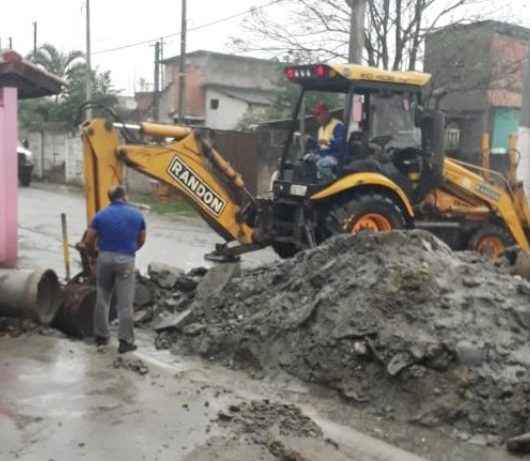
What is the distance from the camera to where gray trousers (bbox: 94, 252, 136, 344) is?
7969mm

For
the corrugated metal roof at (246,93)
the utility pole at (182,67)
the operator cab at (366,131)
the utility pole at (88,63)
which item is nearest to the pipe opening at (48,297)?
the operator cab at (366,131)

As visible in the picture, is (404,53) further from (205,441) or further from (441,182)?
(205,441)

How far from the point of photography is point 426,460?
5578mm

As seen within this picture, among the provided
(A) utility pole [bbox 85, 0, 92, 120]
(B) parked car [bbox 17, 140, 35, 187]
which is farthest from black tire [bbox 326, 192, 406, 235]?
(A) utility pole [bbox 85, 0, 92, 120]

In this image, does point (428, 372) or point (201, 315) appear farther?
point (201, 315)

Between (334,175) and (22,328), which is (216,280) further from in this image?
(334,175)

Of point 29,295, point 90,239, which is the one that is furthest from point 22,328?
point 90,239

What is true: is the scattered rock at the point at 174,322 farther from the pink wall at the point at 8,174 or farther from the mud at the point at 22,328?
the pink wall at the point at 8,174

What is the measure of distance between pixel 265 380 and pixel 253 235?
11.7 ft

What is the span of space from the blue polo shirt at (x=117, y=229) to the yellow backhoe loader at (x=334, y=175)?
1.28 m

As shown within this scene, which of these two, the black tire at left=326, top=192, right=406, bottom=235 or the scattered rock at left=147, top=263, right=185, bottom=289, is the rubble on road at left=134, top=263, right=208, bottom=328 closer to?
the scattered rock at left=147, top=263, right=185, bottom=289

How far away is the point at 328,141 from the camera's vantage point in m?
10.9

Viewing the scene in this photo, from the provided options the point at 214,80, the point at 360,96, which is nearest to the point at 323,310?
the point at 360,96

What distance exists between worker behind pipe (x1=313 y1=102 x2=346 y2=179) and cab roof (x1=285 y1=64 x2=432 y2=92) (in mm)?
385
